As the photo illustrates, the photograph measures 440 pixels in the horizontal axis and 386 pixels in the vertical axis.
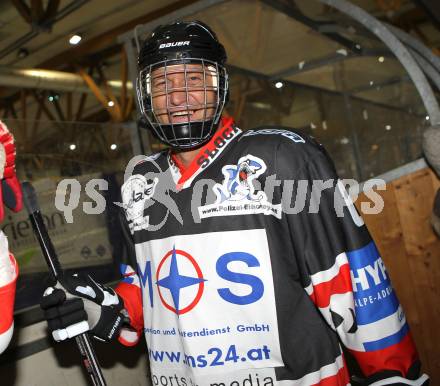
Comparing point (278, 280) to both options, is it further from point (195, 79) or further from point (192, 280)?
point (195, 79)

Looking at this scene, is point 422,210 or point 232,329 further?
point 422,210

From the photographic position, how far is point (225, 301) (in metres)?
1.38

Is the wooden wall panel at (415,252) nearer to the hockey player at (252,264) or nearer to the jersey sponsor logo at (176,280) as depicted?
the hockey player at (252,264)

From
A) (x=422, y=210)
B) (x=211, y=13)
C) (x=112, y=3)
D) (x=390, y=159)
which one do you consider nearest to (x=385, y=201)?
(x=422, y=210)

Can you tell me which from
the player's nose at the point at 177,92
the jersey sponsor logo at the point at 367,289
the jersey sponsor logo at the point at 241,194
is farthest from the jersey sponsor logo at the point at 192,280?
the player's nose at the point at 177,92

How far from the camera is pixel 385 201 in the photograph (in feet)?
7.61

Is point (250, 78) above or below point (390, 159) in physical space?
above

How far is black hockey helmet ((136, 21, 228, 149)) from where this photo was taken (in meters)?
1.45

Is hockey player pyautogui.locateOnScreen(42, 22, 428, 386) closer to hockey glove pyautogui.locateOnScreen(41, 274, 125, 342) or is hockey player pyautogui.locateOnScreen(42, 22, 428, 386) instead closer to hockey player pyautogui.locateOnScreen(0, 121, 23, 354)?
hockey glove pyautogui.locateOnScreen(41, 274, 125, 342)

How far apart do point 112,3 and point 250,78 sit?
9.44ft

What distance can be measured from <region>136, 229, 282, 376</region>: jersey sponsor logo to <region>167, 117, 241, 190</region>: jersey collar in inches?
7.5

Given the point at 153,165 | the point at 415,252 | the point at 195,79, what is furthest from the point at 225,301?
the point at 415,252

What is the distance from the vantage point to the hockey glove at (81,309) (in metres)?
1.42

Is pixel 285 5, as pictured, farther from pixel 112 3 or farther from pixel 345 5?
pixel 112 3
